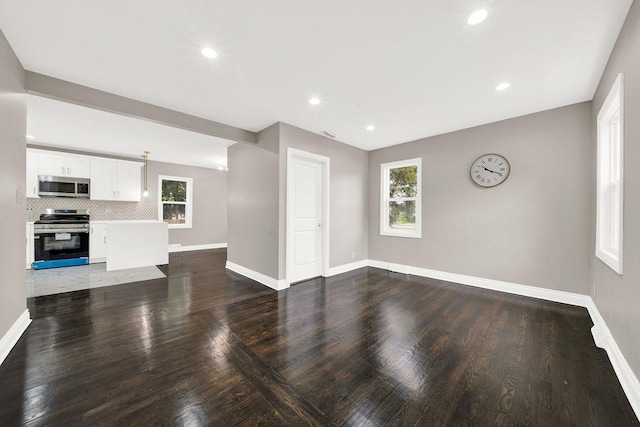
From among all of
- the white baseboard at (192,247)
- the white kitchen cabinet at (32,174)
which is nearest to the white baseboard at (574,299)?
the white baseboard at (192,247)

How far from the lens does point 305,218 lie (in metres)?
4.21

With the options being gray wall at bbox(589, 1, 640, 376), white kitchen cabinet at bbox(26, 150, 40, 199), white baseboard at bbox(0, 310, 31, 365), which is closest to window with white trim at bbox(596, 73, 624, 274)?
gray wall at bbox(589, 1, 640, 376)

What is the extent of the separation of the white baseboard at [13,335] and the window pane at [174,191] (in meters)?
4.70

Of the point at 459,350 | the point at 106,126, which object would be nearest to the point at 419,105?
the point at 459,350

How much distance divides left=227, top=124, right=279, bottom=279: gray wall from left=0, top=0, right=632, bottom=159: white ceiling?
2.78ft

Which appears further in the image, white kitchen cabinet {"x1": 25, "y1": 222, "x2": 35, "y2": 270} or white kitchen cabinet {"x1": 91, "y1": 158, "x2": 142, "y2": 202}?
white kitchen cabinet {"x1": 91, "y1": 158, "x2": 142, "y2": 202}

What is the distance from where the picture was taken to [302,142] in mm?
3998

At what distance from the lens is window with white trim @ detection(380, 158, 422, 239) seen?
4.56 meters

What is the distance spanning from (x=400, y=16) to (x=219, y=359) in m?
2.96

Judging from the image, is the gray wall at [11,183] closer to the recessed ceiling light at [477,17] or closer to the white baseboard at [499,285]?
the recessed ceiling light at [477,17]

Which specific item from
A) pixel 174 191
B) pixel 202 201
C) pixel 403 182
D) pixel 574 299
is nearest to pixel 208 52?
pixel 403 182

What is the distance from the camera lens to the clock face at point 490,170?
141 inches

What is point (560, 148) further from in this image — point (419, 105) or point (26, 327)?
point (26, 327)

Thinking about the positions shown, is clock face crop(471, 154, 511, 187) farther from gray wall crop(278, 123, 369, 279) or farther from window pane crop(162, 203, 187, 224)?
window pane crop(162, 203, 187, 224)
